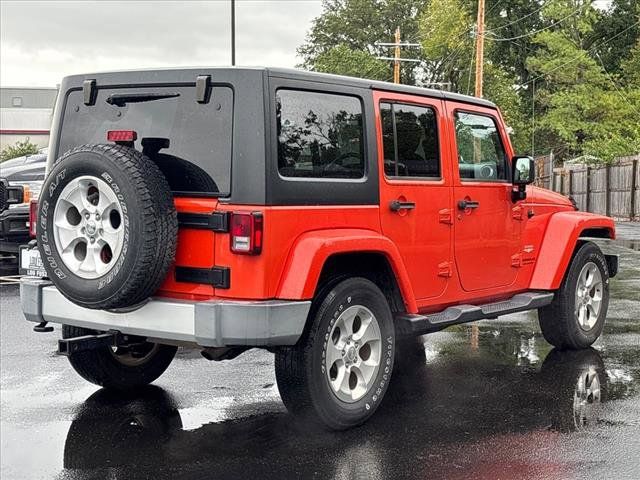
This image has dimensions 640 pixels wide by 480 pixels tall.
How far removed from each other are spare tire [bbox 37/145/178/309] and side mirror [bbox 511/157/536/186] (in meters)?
3.15

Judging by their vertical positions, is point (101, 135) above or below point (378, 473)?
above

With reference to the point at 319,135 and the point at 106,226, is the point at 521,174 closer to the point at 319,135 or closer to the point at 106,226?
the point at 319,135

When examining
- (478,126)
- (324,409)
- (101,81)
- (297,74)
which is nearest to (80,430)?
(324,409)

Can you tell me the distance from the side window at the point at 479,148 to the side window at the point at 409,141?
1.16 feet

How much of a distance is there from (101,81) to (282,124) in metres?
1.26

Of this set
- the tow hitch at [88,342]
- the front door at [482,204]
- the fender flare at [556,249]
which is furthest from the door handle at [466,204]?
the tow hitch at [88,342]

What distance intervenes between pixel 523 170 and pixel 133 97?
3193 mm

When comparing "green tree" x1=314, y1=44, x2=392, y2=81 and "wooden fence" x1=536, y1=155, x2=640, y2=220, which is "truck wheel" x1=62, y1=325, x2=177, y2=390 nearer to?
"wooden fence" x1=536, y1=155, x2=640, y2=220

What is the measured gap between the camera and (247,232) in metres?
4.54

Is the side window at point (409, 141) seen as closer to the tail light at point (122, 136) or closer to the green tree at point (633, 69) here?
the tail light at point (122, 136)

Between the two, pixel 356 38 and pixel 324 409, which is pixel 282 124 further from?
pixel 356 38

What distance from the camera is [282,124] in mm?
4789

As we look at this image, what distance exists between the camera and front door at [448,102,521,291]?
6129 mm

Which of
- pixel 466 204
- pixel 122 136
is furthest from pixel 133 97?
pixel 466 204
